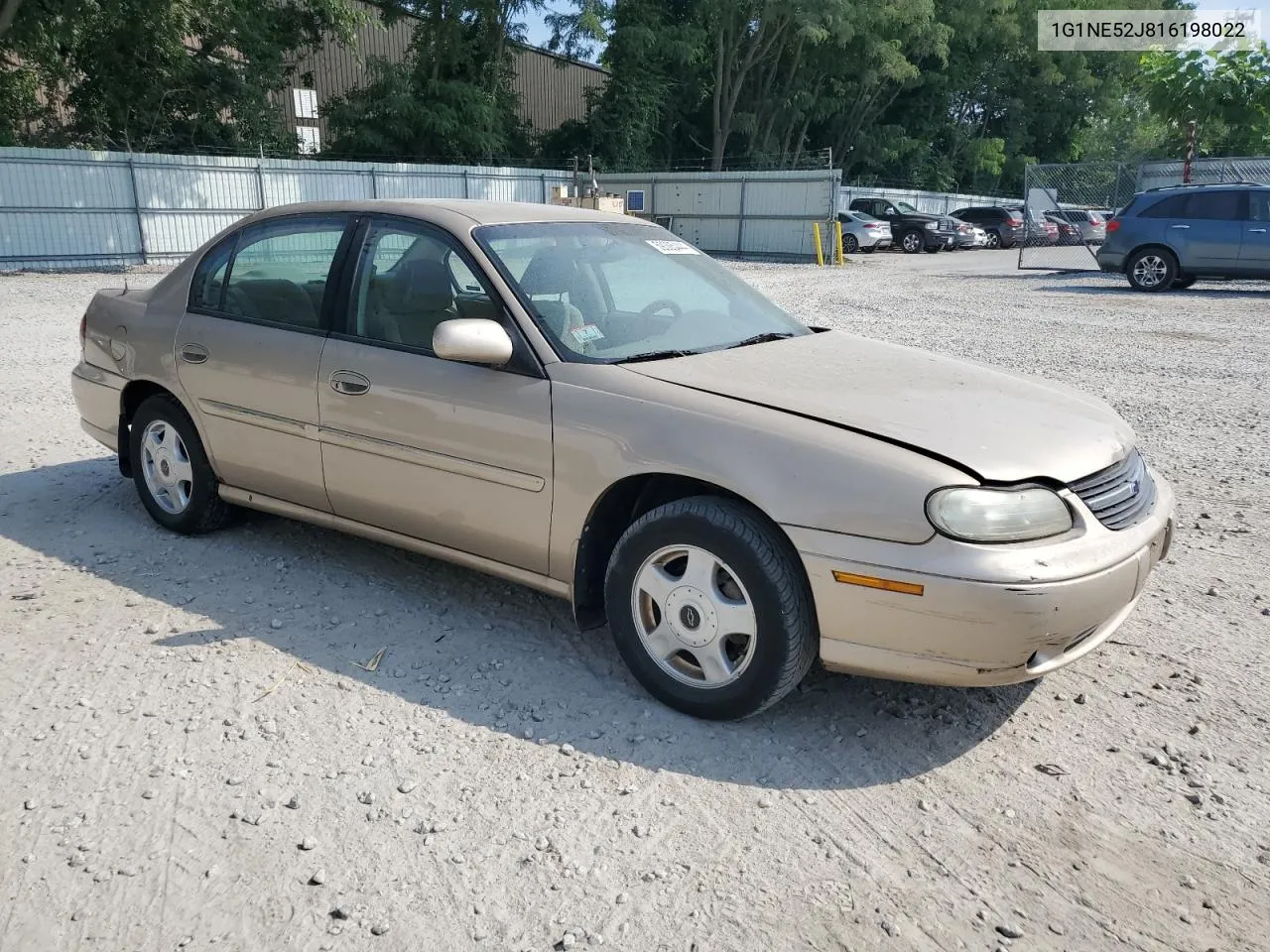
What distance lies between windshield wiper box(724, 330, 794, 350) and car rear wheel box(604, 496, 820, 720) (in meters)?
0.94

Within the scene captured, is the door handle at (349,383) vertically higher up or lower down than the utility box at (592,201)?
lower down

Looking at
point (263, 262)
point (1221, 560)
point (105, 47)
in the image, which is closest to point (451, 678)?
point (263, 262)

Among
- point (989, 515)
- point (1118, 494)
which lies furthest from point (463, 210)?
point (1118, 494)

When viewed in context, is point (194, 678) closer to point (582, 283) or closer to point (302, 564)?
point (302, 564)

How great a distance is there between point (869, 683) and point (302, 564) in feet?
8.31

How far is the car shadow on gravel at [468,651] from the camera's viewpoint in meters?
3.19

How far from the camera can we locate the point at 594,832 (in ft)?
9.08

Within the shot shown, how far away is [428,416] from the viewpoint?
379 cm

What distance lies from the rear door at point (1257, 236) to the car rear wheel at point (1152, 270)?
1005 millimetres

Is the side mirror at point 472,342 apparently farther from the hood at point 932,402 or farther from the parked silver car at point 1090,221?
the parked silver car at point 1090,221

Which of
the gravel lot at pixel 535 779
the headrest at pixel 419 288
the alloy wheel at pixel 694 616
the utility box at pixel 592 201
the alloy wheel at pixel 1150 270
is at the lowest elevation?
the gravel lot at pixel 535 779

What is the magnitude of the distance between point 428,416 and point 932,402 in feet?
5.78

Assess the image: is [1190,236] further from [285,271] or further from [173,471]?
[173,471]

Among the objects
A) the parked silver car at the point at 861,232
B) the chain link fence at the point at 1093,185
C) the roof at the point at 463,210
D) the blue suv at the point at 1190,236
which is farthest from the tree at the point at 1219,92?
the roof at the point at 463,210
